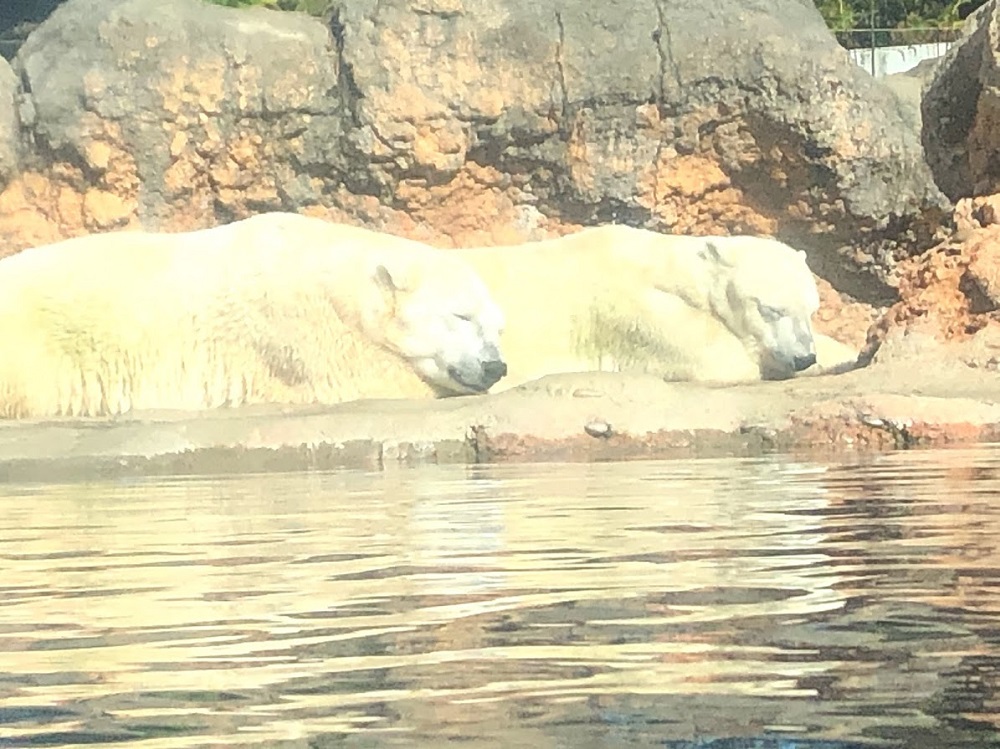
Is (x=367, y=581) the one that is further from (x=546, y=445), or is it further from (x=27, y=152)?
(x=27, y=152)

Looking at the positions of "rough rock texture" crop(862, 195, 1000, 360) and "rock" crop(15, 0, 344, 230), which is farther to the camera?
"rock" crop(15, 0, 344, 230)

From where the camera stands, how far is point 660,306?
1016cm

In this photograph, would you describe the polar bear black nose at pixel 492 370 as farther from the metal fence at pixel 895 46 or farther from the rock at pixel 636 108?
the metal fence at pixel 895 46

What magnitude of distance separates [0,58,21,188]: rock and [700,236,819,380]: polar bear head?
441 centimetres

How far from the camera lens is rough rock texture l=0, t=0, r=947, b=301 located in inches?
446

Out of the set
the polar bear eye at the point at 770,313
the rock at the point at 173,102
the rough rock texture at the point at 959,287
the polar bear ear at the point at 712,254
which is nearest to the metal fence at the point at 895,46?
the polar bear ear at the point at 712,254

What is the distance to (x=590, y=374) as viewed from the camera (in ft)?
25.4

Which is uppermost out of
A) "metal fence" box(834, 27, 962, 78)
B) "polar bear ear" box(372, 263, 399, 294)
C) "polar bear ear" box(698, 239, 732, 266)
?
"metal fence" box(834, 27, 962, 78)

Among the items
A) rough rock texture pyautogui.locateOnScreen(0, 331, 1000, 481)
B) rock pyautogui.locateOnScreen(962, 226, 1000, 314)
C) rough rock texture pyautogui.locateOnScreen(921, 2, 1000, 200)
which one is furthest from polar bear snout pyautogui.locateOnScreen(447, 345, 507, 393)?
rough rock texture pyautogui.locateOnScreen(921, 2, 1000, 200)

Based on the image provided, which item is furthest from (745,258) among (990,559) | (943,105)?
(990,559)

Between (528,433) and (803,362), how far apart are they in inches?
134

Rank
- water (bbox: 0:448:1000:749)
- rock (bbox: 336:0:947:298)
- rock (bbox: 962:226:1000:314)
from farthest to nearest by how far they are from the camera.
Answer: rock (bbox: 336:0:947:298) → rock (bbox: 962:226:1000:314) → water (bbox: 0:448:1000:749)

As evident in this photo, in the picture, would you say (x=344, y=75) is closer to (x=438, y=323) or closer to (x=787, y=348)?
(x=438, y=323)

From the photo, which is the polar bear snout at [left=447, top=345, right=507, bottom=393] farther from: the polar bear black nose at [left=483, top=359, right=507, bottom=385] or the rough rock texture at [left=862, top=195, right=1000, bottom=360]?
the rough rock texture at [left=862, top=195, right=1000, bottom=360]
